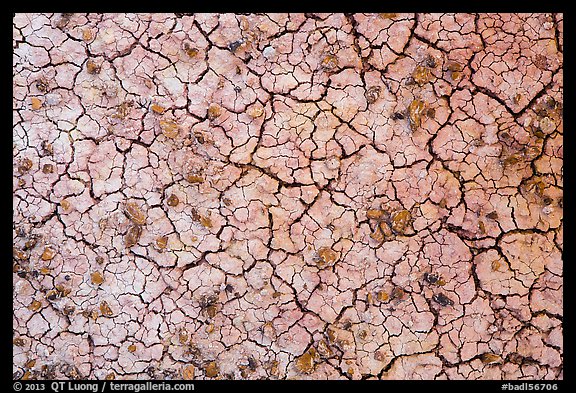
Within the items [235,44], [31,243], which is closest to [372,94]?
[235,44]

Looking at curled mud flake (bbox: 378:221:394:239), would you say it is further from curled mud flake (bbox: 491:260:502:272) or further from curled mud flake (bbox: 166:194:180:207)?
curled mud flake (bbox: 166:194:180:207)

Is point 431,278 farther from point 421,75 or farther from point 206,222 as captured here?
point 206,222

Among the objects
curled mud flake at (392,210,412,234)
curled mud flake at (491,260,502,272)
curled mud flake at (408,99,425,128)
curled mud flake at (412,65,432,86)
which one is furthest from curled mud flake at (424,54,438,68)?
curled mud flake at (491,260,502,272)

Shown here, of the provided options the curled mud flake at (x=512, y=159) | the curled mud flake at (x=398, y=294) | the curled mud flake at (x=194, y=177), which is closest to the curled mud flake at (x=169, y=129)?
the curled mud flake at (x=194, y=177)

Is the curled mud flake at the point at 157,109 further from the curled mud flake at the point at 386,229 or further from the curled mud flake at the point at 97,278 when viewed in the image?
the curled mud flake at the point at 386,229

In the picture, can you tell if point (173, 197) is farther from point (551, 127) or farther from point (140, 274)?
point (551, 127)
